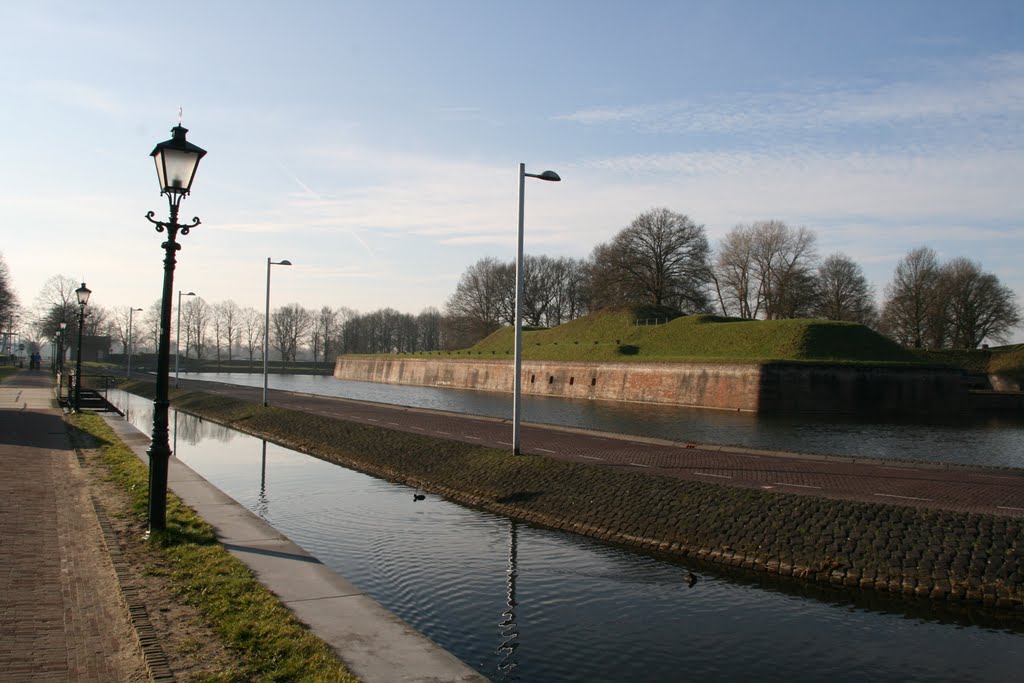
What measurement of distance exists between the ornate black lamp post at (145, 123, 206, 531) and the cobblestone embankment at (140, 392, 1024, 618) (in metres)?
6.59

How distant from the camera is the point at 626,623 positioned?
9.09 meters

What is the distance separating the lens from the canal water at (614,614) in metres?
7.93

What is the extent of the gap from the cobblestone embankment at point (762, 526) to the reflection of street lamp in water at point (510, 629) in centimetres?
234

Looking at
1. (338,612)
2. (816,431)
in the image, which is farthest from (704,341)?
(338,612)

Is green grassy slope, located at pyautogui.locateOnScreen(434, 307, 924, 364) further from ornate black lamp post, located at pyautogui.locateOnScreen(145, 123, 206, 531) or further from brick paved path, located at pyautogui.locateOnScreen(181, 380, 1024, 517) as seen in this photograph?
ornate black lamp post, located at pyautogui.locateOnScreen(145, 123, 206, 531)

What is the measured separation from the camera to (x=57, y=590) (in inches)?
302

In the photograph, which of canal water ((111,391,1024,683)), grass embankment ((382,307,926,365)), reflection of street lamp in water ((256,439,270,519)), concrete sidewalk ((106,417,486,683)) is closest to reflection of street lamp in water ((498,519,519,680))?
canal water ((111,391,1024,683))

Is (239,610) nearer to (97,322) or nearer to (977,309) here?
(977,309)

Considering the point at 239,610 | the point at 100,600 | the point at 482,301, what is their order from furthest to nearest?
the point at 482,301
the point at 100,600
the point at 239,610

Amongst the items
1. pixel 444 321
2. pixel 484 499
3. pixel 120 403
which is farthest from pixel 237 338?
pixel 484 499

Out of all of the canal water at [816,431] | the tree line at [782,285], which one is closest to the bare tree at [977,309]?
the tree line at [782,285]

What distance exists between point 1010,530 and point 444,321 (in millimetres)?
98598

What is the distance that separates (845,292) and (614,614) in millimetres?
86082

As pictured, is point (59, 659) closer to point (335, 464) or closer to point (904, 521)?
point (904, 521)
